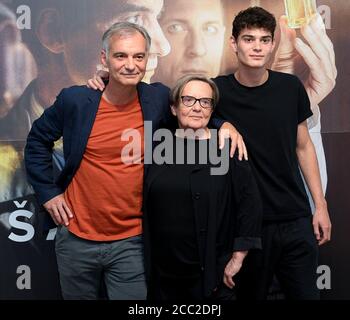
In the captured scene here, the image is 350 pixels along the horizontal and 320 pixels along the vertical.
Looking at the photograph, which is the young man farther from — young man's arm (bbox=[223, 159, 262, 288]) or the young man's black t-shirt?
young man's arm (bbox=[223, 159, 262, 288])

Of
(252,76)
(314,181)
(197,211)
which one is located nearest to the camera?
(197,211)

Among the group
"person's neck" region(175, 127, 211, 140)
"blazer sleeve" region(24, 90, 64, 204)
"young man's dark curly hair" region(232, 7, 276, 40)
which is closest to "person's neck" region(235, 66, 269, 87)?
"young man's dark curly hair" region(232, 7, 276, 40)

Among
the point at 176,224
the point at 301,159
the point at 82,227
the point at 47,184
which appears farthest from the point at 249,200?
the point at 47,184

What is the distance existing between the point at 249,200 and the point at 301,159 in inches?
17.0

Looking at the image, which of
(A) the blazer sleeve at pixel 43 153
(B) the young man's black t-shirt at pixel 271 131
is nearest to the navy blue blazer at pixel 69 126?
(A) the blazer sleeve at pixel 43 153

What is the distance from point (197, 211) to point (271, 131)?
1.49 feet

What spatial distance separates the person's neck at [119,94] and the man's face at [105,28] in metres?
0.55

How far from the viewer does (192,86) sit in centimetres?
207

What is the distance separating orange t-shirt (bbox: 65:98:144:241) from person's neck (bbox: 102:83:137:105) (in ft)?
0.07

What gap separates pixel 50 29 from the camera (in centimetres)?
265

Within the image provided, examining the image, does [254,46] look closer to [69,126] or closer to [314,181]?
[314,181]

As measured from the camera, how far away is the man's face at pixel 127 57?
2.06 metres

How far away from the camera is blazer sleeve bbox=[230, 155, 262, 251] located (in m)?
2.04

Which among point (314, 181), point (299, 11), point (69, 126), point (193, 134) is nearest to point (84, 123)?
point (69, 126)
